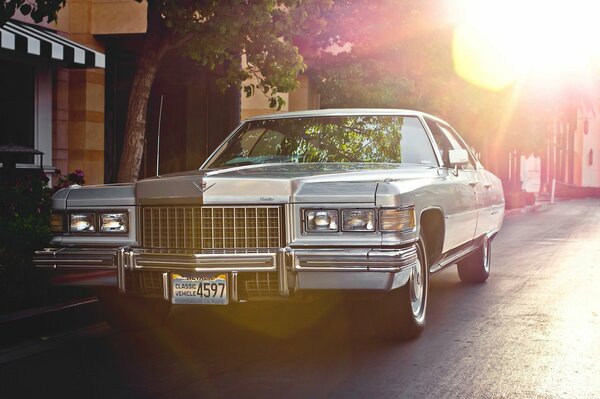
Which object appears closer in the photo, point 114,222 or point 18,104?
point 114,222

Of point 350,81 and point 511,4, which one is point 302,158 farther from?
point 511,4

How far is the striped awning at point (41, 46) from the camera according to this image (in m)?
12.6

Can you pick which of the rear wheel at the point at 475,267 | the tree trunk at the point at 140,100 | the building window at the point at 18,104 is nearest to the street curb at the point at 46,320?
the tree trunk at the point at 140,100

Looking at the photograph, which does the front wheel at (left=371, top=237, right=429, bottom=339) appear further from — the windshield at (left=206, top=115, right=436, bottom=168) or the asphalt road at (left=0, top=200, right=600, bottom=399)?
the windshield at (left=206, top=115, right=436, bottom=168)

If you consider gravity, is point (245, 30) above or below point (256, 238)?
above

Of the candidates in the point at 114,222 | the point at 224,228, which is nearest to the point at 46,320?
the point at 114,222

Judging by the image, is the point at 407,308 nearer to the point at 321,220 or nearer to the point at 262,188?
the point at 321,220

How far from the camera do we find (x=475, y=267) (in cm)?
1057

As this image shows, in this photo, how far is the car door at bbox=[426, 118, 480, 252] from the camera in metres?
7.88

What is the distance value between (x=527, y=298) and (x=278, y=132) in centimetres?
317

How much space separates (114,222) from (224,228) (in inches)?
33.6

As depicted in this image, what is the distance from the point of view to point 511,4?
30.2 m

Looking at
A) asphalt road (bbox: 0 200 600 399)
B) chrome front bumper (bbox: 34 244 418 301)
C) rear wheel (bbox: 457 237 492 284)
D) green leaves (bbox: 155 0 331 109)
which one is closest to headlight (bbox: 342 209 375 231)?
chrome front bumper (bbox: 34 244 418 301)

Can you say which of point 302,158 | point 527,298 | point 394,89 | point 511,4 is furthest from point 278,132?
point 511,4
